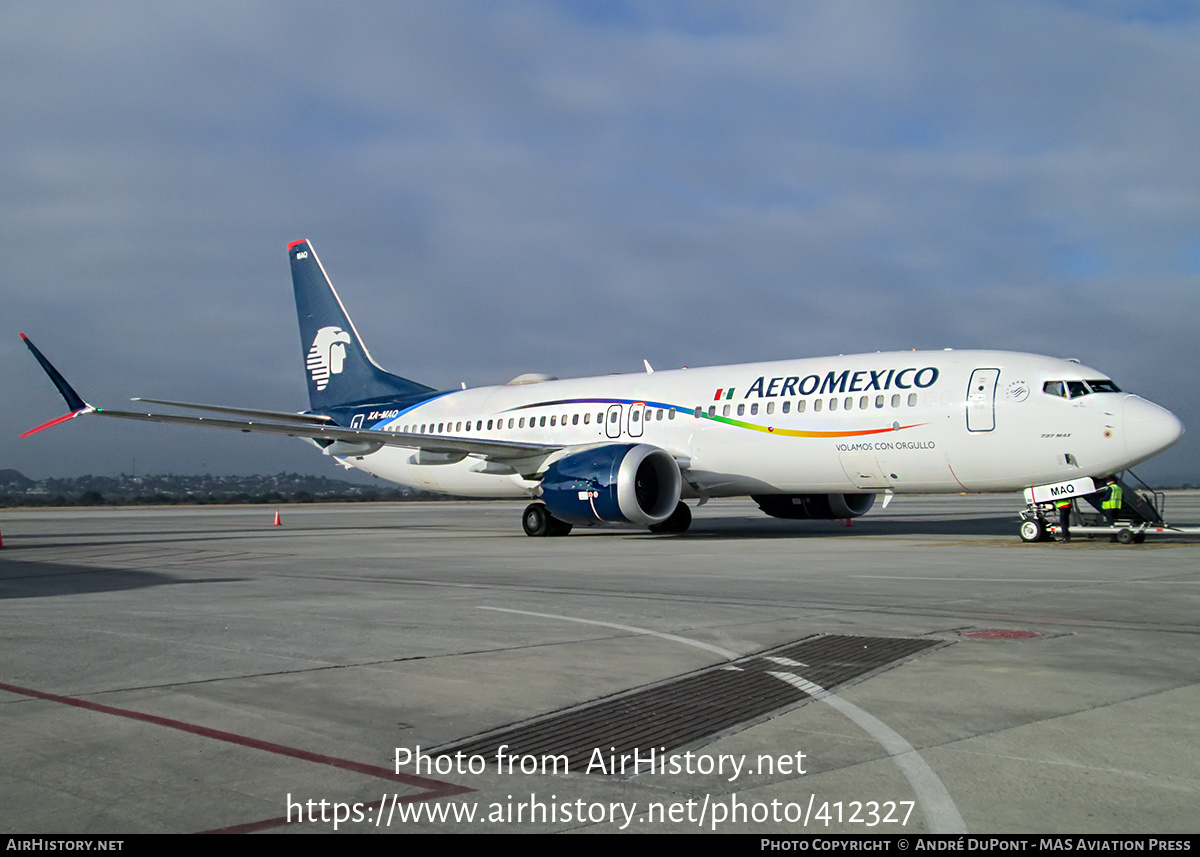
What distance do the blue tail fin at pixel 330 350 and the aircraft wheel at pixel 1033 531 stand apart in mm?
17619

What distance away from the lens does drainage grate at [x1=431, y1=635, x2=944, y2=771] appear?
4.93 meters

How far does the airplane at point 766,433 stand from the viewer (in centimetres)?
1747

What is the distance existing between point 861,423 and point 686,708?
47.5 ft

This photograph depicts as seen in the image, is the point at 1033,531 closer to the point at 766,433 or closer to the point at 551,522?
the point at 766,433

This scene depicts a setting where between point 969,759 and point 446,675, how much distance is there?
3452 mm

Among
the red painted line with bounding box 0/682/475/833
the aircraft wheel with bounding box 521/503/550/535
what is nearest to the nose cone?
the aircraft wheel with bounding box 521/503/550/535

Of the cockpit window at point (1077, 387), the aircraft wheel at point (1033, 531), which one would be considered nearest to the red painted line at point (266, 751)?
the cockpit window at point (1077, 387)

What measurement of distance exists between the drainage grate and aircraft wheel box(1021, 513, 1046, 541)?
12.3 metres

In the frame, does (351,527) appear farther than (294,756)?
Yes

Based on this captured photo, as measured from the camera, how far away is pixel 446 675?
A: 665 cm

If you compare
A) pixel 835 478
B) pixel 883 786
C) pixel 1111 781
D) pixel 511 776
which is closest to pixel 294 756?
pixel 511 776

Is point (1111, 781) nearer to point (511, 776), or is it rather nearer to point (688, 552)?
point (511, 776)

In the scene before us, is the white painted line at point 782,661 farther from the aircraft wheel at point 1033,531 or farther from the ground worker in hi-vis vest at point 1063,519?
the ground worker in hi-vis vest at point 1063,519

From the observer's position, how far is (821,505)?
24516mm
